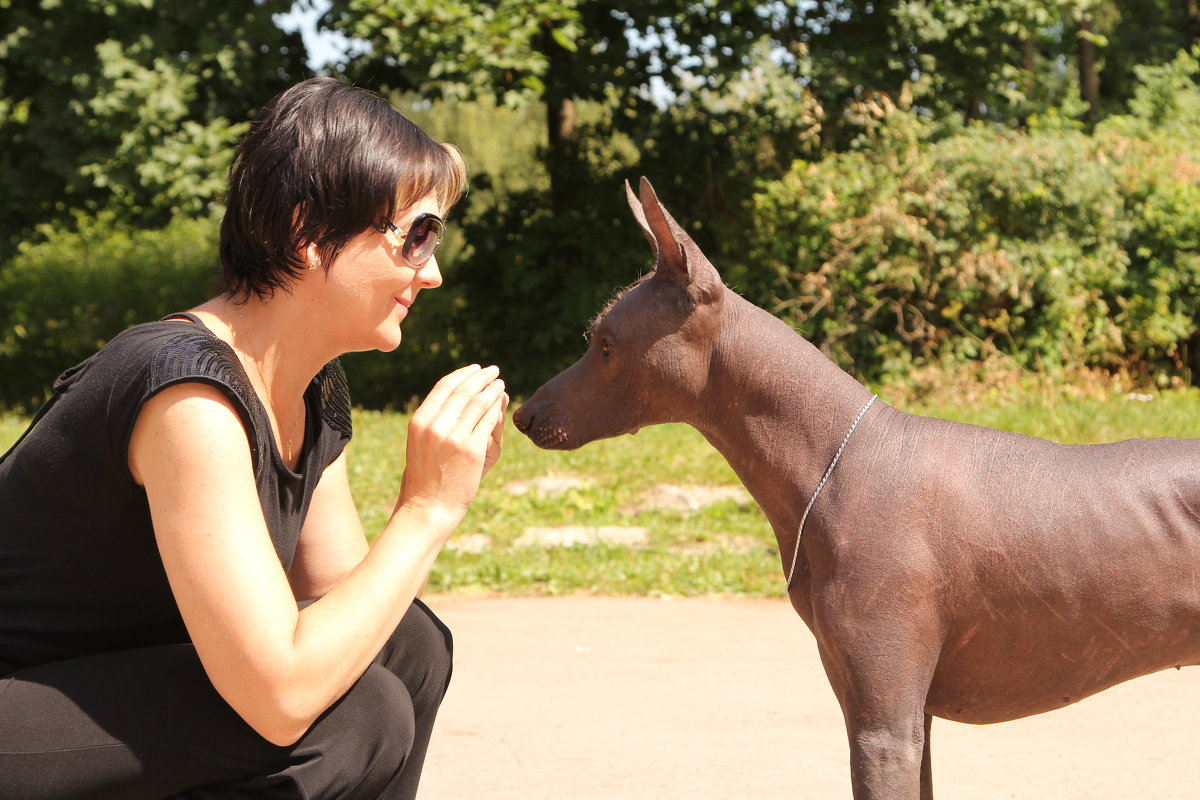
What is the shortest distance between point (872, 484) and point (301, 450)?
48.3 inches

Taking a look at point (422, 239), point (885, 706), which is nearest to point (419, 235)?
point (422, 239)

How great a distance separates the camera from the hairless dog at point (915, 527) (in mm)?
2396

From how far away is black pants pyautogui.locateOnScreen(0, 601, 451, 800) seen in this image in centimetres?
202

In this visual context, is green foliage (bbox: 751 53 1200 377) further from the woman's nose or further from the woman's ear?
the woman's ear

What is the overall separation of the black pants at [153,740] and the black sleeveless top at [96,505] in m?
0.09

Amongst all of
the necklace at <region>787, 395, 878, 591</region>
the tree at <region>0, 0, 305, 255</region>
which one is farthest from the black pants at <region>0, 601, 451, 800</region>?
the tree at <region>0, 0, 305, 255</region>

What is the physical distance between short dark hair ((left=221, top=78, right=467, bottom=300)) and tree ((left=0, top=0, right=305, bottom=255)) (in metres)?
8.98

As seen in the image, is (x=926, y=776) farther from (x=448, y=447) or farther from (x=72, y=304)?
(x=72, y=304)

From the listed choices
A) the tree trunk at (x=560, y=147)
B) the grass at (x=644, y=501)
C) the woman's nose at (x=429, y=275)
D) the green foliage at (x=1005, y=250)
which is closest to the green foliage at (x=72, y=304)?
the tree trunk at (x=560, y=147)

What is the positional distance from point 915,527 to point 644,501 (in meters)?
5.34

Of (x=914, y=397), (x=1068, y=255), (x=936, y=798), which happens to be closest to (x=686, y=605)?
(x=936, y=798)

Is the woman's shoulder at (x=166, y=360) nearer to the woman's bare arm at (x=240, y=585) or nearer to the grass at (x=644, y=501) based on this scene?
the woman's bare arm at (x=240, y=585)

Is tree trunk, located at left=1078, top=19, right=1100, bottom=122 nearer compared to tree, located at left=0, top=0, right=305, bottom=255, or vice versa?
tree, located at left=0, top=0, right=305, bottom=255

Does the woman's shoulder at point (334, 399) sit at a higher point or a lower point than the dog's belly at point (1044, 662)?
higher
